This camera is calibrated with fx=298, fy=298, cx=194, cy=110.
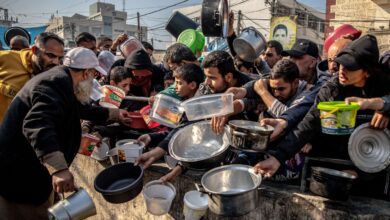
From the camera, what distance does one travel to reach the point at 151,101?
3232 millimetres

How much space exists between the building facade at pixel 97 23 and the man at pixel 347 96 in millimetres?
48508

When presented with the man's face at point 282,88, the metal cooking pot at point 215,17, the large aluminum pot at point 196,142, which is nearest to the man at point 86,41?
the metal cooking pot at point 215,17

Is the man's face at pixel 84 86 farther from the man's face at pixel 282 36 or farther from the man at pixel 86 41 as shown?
the man's face at pixel 282 36

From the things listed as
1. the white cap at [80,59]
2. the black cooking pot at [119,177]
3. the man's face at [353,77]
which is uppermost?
the white cap at [80,59]

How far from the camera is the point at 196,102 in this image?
2564 mm

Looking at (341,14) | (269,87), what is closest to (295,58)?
(269,87)

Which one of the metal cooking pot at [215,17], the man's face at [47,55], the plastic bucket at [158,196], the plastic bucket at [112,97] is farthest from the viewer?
the metal cooking pot at [215,17]

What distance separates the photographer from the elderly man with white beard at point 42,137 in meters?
2.19

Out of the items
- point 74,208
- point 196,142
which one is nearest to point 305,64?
point 196,142

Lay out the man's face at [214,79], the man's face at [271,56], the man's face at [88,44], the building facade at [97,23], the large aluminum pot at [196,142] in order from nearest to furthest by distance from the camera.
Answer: the large aluminum pot at [196,142], the man's face at [214,79], the man's face at [271,56], the man's face at [88,44], the building facade at [97,23]

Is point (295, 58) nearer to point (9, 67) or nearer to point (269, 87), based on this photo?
point (269, 87)

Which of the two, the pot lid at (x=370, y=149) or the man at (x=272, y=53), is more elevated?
the man at (x=272, y=53)

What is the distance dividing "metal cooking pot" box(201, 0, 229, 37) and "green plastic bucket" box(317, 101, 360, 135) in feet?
8.46

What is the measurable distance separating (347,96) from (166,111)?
160 centimetres
